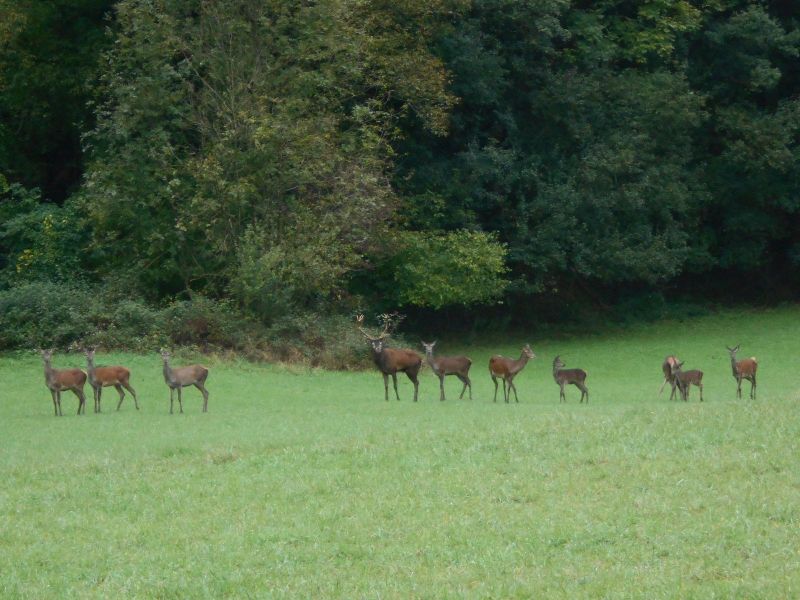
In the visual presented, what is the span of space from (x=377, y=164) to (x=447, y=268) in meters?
3.85

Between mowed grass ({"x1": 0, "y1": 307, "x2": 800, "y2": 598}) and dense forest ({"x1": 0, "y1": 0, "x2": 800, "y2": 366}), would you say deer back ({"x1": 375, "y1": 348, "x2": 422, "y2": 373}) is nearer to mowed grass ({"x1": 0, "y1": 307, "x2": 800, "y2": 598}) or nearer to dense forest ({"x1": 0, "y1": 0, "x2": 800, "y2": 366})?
mowed grass ({"x1": 0, "y1": 307, "x2": 800, "y2": 598})

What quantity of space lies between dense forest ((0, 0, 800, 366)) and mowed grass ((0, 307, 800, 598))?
10.7m

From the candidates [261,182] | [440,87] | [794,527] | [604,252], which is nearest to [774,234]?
[604,252]

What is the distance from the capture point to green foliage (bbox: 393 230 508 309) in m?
34.0

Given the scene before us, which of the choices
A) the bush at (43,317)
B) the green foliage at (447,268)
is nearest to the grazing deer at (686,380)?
the green foliage at (447,268)

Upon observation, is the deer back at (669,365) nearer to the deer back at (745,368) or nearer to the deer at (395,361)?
the deer back at (745,368)

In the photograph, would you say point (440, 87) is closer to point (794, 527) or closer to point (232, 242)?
point (232, 242)

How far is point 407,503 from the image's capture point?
41.1 feet

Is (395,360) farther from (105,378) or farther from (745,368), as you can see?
(745,368)

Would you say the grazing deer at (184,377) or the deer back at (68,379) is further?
the grazing deer at (184,377)

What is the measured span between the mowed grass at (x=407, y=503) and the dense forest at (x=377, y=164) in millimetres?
10746

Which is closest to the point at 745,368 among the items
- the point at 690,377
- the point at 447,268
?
the point at 690,377

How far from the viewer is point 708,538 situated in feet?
35.4

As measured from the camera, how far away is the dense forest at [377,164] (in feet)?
101
